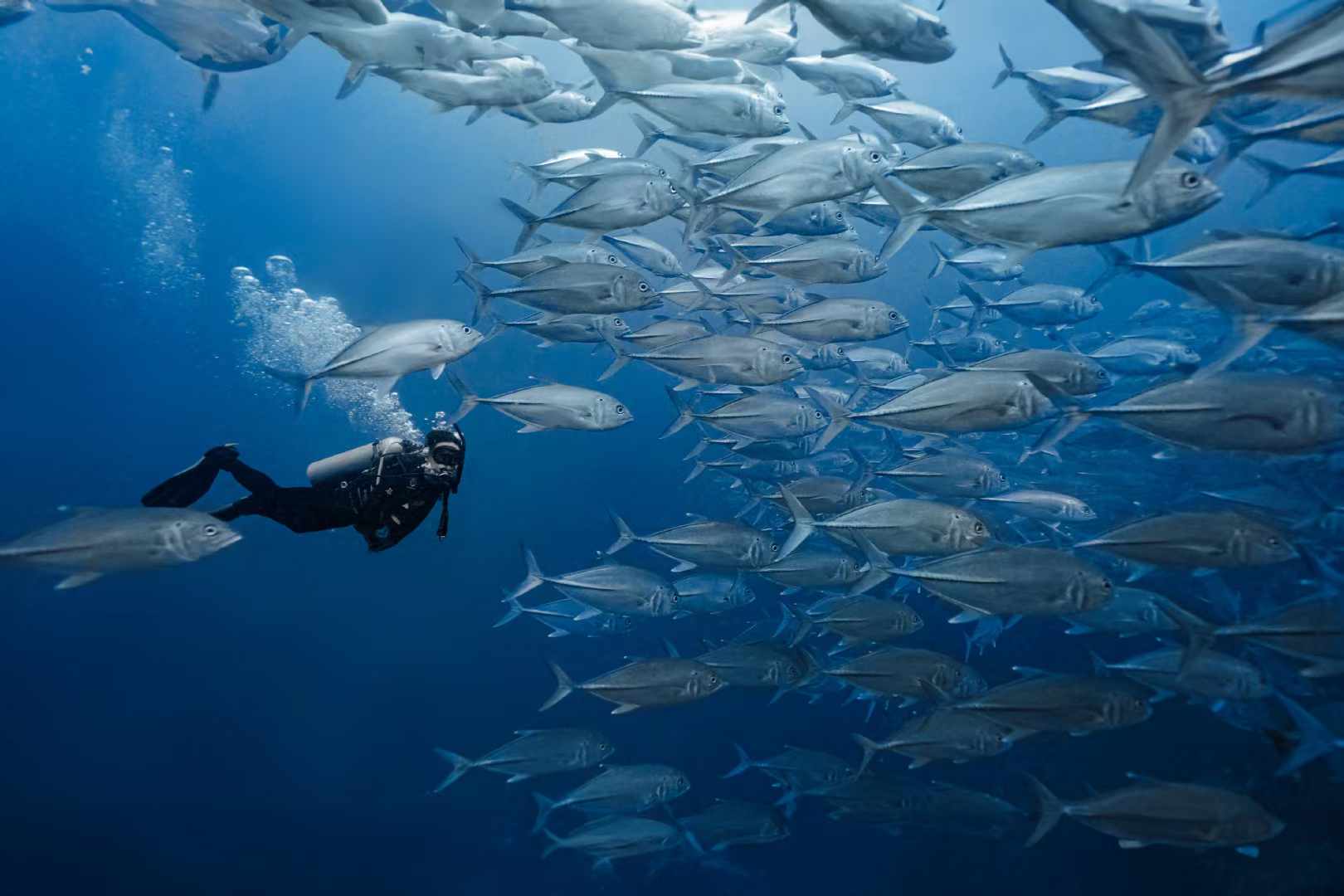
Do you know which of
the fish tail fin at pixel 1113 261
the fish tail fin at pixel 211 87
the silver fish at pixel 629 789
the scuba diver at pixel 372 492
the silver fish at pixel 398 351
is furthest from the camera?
the fish tail fin at pixel 211 87

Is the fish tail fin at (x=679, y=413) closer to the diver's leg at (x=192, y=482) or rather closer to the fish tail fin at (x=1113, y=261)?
the fish tail fin at (x=1113, y=261)

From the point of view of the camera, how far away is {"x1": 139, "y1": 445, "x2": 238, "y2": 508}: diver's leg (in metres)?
4.83

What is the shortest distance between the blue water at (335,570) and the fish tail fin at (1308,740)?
15.0 ft

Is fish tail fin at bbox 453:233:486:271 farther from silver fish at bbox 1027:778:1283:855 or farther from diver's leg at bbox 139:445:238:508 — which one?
silver fish at bbox 1027:778:1283:855

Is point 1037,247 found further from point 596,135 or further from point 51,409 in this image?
point 51,409

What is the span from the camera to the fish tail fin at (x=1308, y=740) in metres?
4.18

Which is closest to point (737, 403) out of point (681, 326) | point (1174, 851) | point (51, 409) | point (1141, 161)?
point (681, 326)

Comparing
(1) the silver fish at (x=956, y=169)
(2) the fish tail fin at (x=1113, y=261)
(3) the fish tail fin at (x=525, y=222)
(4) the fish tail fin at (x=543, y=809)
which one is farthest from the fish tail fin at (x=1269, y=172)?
(4) the fish tail fin at (x=543, y=809)

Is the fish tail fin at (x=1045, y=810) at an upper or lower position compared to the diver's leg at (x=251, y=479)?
upper

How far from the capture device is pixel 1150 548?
3561mm

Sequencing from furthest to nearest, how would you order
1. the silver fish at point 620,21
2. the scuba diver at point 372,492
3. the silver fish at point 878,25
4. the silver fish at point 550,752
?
the silver fish at point 550,752
the scuba diver at point 372,492
the silver fish at point 620,21
the silver fish at point 878,25

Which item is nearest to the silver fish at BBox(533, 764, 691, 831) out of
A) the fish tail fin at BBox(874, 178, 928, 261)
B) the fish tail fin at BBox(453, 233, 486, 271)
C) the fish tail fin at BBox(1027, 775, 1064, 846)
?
the fish tail fin at BBox(1027, 775, 1064, 846)

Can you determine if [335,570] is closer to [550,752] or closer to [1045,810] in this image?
[550,752]

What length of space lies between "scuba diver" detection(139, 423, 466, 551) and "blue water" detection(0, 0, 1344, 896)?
157cm
